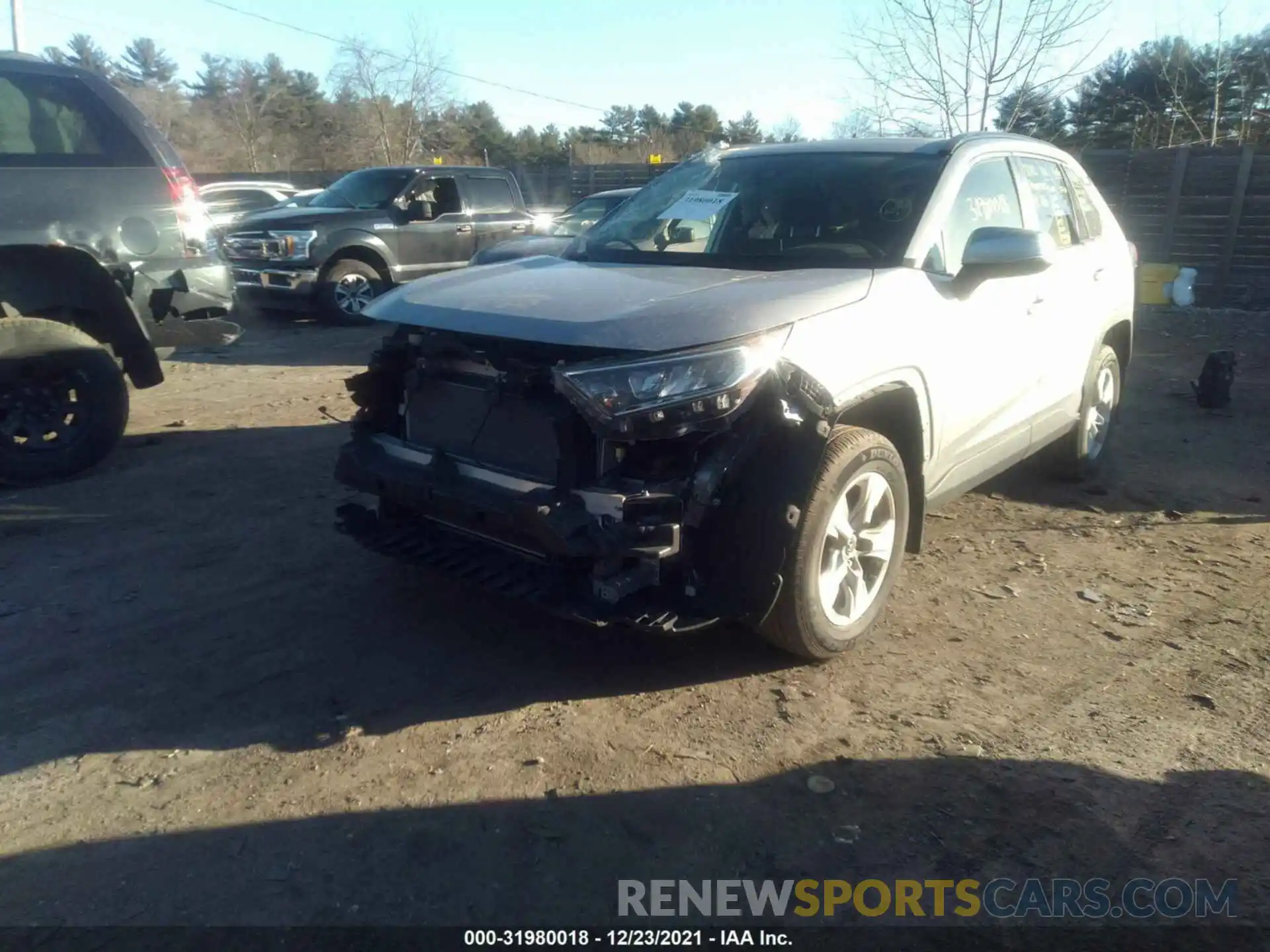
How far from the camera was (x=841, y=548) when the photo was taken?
3.66 meters

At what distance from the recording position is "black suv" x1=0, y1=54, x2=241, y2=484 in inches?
217

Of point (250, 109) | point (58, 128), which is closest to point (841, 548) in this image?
point (58, 128)

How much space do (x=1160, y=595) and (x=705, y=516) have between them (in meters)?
2.51

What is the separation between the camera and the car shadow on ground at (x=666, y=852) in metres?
2.52

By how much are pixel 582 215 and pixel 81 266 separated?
25.2ft

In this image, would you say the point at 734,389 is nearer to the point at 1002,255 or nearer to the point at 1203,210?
the point at 1002,255

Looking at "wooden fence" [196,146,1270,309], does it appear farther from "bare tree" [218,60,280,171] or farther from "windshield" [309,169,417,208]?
"bare tree" [218,60,280,171]

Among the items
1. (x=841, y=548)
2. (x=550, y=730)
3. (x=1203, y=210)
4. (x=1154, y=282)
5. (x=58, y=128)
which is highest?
(x=58, y=128)

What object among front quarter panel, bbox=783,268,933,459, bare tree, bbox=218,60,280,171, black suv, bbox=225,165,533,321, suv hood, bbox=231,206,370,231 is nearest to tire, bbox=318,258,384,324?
black suv, bbox=225,165,533,321

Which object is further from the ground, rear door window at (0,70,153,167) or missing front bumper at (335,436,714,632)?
rear door window at (0,70,153,167)

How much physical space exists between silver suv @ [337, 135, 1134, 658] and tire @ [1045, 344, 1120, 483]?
715 millimetres

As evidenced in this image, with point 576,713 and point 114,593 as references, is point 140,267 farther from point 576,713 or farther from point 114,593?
point 576,713

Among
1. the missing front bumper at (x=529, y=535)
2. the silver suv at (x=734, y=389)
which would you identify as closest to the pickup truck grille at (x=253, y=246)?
the silver suv at (x=734, y=389)

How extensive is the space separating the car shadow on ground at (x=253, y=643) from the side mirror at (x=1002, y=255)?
66.9 inches
